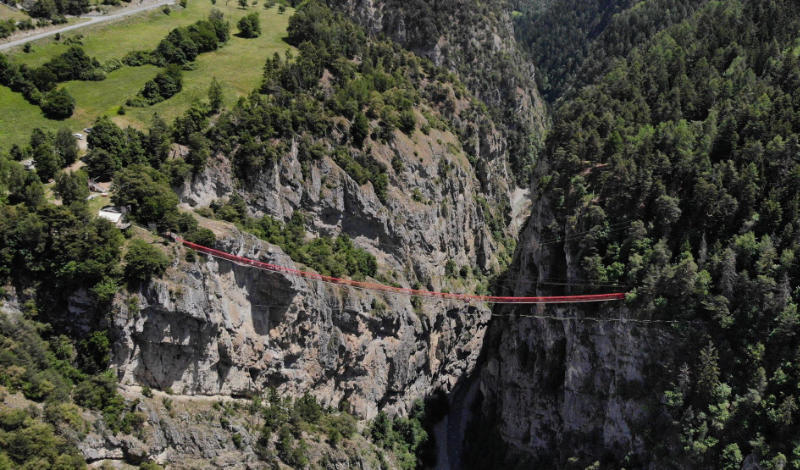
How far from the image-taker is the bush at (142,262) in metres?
50.9

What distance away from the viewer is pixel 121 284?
5059 centimetres

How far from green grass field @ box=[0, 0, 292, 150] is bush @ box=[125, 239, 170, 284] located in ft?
72.2

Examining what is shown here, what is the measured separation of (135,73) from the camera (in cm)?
8162

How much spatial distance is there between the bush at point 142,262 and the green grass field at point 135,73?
72.2 ft

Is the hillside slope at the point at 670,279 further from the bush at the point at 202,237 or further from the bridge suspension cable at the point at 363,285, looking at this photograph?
the bush at the point at 202,237

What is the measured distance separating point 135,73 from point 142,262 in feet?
140

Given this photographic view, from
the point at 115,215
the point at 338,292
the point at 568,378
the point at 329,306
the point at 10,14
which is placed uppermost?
the point at 10,14

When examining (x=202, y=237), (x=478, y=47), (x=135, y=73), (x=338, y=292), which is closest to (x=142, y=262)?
(x=202, y=237)

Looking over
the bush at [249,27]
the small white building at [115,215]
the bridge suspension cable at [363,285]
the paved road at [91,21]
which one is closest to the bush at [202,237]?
the bridge suspension cable at [363,285]

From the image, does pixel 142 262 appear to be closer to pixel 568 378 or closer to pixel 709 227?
pixel 568 378

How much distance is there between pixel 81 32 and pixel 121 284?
5806cm

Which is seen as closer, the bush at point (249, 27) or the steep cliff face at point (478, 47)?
the bush at point (249, 27)

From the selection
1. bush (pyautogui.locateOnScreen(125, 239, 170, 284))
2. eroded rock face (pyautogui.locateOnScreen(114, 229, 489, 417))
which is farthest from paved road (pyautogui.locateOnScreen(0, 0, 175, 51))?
eroded rock face (pyautogui.locateOnScreen(114, 229, 489, 417))

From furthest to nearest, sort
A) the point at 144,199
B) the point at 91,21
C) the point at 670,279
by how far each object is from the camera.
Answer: the point at 91,21 < the point at 670,279 < the point at 144,199
